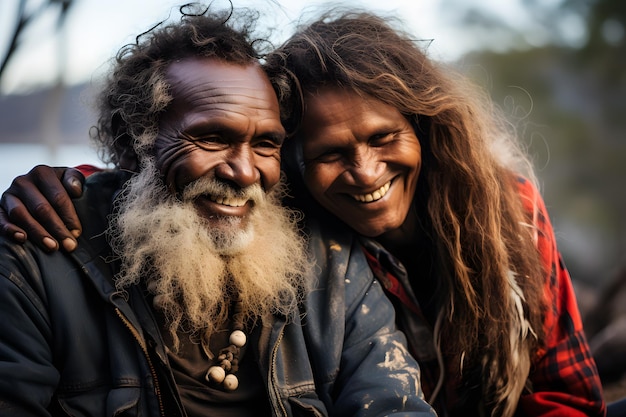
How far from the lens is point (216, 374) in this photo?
8.05 ft

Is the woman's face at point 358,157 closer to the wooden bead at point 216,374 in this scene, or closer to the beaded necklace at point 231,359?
the beaded necklace at point 231,359

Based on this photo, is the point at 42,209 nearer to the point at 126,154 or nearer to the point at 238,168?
the point at 126,154

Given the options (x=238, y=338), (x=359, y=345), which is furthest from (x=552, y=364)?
(x=238, y=338)

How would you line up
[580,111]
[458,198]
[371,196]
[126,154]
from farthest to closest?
[580,111] < [458,198] < [371,196] < [126,154]

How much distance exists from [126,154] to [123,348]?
0.79m

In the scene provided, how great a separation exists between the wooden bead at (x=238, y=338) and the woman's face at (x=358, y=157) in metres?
0.67

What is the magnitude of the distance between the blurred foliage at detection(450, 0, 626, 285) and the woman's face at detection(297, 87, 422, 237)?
8.88 m

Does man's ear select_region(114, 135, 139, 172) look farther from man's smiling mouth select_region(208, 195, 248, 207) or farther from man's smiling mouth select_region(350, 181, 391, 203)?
man's smiling mouth select_region(350, 181, 391, 203)

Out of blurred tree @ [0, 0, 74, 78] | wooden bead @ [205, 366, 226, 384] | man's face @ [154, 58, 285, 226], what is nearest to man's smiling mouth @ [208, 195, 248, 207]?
man's face @ [154, 58, 285, 226]

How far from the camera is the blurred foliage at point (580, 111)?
11312 millimetres

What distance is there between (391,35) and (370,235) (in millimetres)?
854

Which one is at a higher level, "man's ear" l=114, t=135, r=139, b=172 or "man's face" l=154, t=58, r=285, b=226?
"man's face" l=154, t=58, r=285, b=226

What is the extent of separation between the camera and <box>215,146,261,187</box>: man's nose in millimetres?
2447

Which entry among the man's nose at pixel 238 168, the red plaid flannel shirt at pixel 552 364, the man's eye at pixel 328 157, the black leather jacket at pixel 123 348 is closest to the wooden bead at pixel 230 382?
the black leather jacket at pixel 123 348
